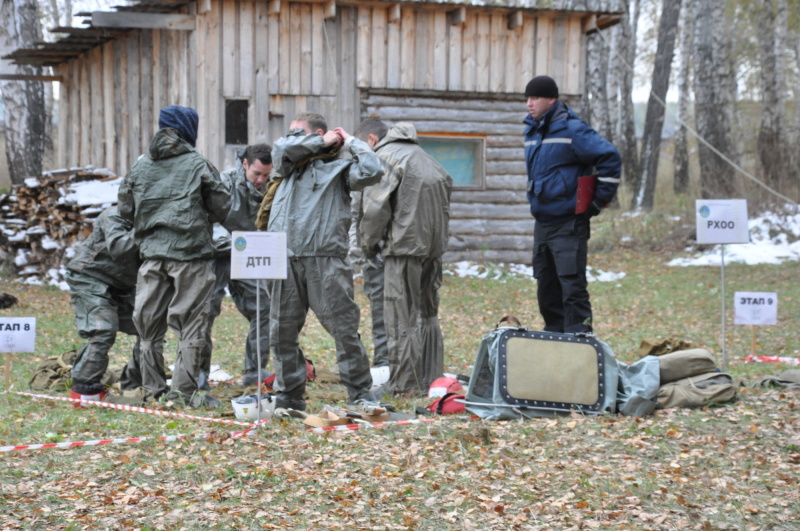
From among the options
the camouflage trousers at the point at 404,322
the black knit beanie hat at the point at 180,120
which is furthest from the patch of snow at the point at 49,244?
the camouflage trousers at the point at 404,322

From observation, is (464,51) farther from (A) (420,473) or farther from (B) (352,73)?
(A) (420,473)

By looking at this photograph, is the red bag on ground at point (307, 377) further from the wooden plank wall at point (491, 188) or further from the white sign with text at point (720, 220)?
the wooden plank wall at point (491, 188)

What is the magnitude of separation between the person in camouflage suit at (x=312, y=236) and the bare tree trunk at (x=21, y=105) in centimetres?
1416

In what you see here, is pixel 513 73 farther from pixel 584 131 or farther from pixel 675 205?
pixel 584 131

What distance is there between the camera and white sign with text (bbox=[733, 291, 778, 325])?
8266mm

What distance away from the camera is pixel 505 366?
6.08 meters

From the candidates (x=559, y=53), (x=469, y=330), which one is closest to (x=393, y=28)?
(x=559, y=53)

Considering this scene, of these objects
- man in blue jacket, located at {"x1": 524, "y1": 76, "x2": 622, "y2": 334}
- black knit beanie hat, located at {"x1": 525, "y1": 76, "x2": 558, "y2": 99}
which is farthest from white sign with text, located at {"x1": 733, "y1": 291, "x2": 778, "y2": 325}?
black knit beanie hat, located at {"x1": 525, "y1": 76, "x2": 558, "y2": 99}

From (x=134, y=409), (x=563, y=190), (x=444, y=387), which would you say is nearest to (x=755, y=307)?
(x=563, y=190)

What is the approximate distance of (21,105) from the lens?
1894cm

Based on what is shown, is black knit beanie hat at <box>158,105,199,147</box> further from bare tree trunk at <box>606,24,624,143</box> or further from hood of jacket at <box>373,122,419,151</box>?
bare tree trunk at <box>606,24,624,143</box>

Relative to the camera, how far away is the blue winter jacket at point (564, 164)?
279 inches

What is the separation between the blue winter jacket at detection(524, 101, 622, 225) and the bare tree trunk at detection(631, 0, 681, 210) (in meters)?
16.9

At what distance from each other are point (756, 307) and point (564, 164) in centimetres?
242
